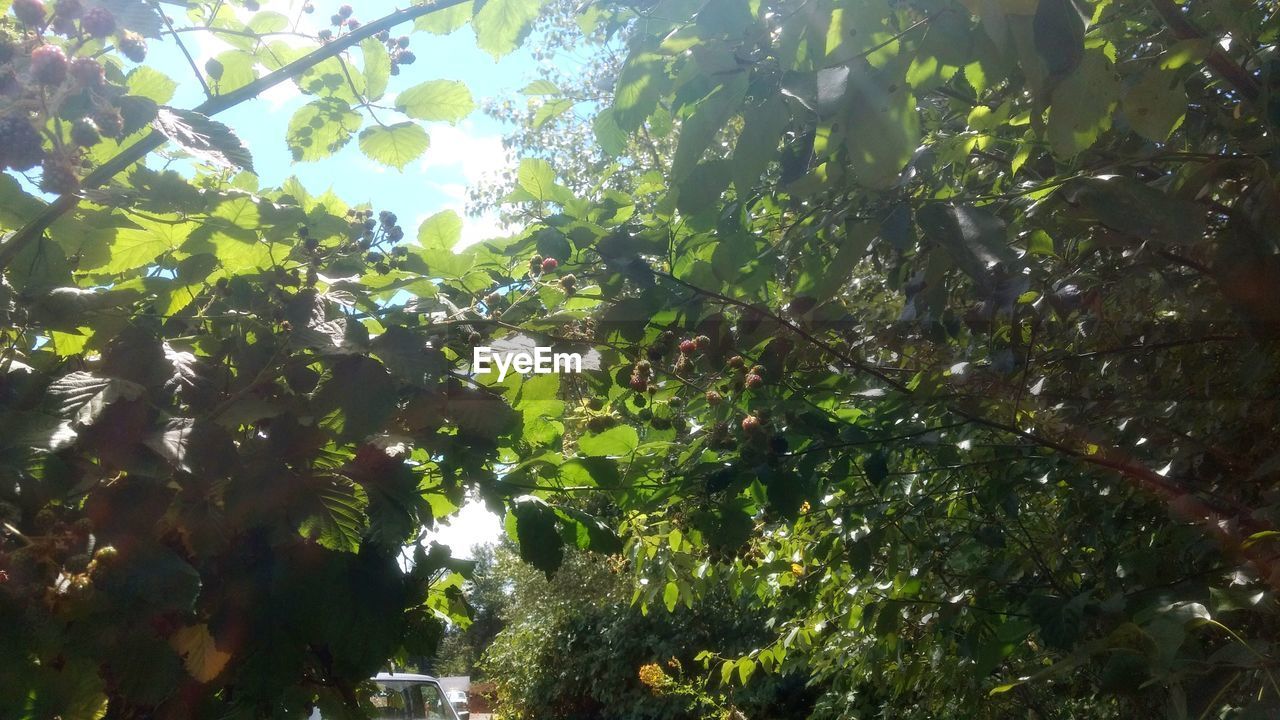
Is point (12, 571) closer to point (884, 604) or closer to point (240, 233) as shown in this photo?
point (240, 233)

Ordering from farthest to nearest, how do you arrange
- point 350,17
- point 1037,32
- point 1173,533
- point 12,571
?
point 1173,533 < point 350,17 < point 12,571 < point 1037,32

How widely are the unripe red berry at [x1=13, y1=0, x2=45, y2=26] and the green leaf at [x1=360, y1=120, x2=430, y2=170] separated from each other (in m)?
0.64

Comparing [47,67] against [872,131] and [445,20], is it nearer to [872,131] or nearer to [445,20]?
[445,20]

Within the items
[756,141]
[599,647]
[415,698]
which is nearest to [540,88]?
[756,141]

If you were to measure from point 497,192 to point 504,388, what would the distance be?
1090 cm

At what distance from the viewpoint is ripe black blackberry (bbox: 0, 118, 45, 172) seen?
3.85 ft

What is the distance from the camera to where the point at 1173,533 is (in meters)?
1.93

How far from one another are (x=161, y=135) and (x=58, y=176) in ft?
0.54

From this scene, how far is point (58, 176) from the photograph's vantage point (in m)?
1.23

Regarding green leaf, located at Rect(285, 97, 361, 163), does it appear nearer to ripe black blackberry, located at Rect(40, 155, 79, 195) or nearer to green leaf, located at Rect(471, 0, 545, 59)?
green leaf, located at Rect(471, 0, 545, 59)

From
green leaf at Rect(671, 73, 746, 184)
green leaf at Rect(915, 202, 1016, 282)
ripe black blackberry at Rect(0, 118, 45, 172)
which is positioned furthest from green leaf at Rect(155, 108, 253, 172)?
green leaf at Rect(915, 202, 1016, 282)

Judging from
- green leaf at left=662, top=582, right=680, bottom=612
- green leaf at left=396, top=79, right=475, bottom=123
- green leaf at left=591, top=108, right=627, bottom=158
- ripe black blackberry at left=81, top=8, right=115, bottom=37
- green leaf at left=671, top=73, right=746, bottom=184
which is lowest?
green leaf at left=662, top=582, right=680, bottom=612

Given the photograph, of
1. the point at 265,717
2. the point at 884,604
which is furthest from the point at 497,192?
the point at 265,717

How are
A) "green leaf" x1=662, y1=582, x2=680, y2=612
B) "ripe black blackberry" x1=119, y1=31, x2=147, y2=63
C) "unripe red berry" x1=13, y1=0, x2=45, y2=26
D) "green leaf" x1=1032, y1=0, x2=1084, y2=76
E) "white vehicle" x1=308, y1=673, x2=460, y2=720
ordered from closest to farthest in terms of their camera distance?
"green leaf" x1=1032, y1=0, x2=1084, y2=76 < "unripe red berry" x1=13, y1=0, x2=45, y2=26 < "ripe black blackberry" x1=119, y1=31, x2=147, y2=63 < "green leaf" x1=662, y1=582, x2=680, y2=612 < "white vehicle" x1=308, y1=673, x2=460, y2=720
